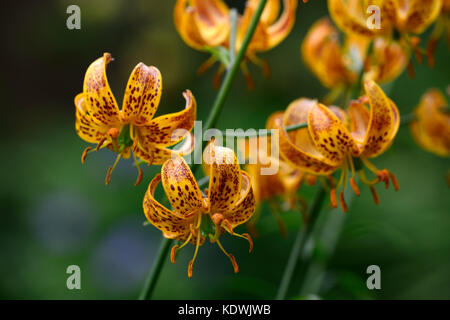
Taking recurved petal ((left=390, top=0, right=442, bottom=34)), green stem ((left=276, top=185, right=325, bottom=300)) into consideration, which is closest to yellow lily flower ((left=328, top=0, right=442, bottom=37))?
recurved petal ((left=390, top=0, right=442, bottom=34))

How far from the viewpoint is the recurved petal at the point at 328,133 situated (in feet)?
3.10

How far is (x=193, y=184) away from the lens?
2.71 feet

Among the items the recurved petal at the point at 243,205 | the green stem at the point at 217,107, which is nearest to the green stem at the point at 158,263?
the green stem at the point at 217,107

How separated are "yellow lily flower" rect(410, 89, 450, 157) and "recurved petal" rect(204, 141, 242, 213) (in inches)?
26.8

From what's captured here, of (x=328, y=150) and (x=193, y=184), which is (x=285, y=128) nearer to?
(x=328, y=150)

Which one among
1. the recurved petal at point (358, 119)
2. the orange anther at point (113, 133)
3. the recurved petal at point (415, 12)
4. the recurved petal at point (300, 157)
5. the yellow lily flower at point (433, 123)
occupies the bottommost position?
the recurved petal at point (300, 157)

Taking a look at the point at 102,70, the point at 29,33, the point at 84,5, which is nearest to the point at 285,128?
the point at 102,70

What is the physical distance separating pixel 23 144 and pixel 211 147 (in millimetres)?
2490

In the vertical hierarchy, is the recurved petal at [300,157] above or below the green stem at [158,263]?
above

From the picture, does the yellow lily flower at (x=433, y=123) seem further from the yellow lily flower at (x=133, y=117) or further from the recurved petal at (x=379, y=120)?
the yellow lily flower at (x=133, y=117)

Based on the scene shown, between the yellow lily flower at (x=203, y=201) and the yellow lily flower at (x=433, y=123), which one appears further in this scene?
the yellow lily flower at (x=433, y=123)

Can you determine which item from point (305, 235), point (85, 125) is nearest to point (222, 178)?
point (85, 125)

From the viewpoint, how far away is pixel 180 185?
2.69 feet

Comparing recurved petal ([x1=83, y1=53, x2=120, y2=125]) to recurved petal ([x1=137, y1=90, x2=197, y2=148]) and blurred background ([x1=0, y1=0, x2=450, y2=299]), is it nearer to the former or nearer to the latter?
recurved petal ([x1=137, y1=90, x2=197, y2=148])
